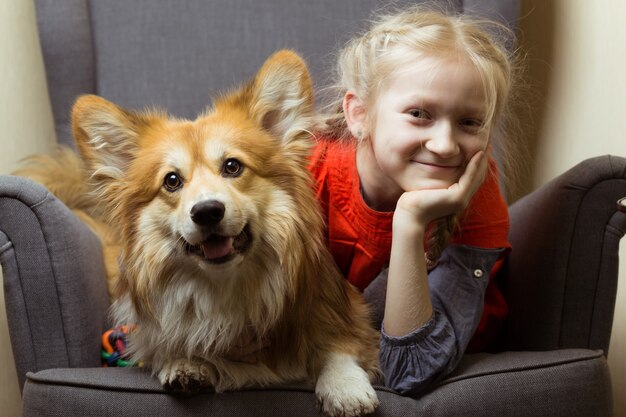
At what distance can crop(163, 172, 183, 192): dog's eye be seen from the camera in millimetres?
1209

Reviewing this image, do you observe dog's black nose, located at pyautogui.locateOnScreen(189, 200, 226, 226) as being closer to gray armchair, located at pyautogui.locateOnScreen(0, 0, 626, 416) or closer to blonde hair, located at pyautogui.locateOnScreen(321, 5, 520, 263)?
gray armchair, located at pyautogui.locateOnScreen(0, 0, 626, 416)

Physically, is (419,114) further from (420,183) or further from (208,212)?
(208,212)

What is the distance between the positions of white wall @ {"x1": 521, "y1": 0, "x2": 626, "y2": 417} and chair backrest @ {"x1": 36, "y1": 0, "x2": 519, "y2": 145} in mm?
329

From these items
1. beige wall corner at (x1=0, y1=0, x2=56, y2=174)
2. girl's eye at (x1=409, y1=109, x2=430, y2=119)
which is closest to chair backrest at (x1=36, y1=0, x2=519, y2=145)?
beige wall corner at (x1=0, y1=0, x2=56, y2=174)

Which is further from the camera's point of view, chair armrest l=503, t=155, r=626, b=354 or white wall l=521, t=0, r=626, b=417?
white wall l=521, t=0, r=626, b=417

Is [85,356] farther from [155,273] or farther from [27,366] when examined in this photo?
[155,273]

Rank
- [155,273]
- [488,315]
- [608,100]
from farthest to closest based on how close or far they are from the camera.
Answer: [608,100], [488,315], [155,273]

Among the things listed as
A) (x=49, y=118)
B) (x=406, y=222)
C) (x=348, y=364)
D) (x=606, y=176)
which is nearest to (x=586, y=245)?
(x=606, y=176)

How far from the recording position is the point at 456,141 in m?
1.25

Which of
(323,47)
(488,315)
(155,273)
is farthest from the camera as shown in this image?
(323,47)

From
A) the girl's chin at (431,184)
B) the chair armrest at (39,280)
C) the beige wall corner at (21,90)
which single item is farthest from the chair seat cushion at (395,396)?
the beige wall corner at (21,90)

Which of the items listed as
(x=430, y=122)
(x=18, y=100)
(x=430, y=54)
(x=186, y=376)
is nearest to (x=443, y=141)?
(x=430, y=122)

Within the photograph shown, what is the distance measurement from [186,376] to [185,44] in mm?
1162

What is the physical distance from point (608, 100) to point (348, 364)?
1147 mm
